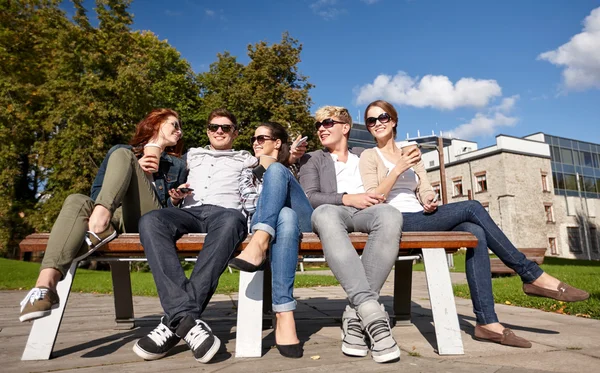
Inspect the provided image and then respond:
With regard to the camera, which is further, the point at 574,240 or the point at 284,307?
the point at 574,240

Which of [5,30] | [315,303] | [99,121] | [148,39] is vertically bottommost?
[315,303]

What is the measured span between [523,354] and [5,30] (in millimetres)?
23992

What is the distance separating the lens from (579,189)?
1687 inches

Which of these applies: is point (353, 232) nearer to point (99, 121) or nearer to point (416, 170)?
point (416, 170)

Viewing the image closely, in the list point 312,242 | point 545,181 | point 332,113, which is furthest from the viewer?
point 545,181

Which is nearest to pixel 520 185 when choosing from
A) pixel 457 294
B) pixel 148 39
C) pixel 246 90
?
pixel 246 90

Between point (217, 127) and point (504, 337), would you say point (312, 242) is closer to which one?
point (504, 337)

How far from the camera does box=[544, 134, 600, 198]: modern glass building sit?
1635 inches

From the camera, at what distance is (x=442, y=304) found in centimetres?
261

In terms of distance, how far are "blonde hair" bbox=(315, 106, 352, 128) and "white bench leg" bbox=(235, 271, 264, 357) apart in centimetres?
166

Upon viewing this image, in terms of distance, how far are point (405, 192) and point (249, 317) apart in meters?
1.59

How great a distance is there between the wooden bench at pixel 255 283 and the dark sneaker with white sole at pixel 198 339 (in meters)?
0.21

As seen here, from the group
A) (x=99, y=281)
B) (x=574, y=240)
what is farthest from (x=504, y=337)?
(x=574, y=240)

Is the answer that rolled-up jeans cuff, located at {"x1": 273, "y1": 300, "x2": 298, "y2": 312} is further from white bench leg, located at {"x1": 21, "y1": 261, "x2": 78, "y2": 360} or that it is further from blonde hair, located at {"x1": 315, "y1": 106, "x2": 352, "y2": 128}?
blonde hair, located at {"x1": 315, "y1": 106, "x2": 352, "y2": 128}
